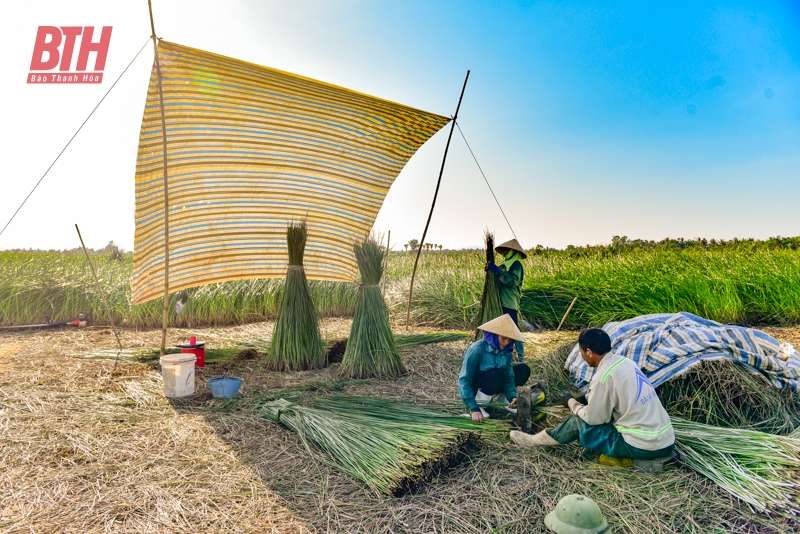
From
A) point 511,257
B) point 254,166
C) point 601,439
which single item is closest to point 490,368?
point 601,439

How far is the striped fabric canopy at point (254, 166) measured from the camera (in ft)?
15.8

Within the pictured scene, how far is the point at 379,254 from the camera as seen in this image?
469cm

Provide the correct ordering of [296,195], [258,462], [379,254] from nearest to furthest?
[258,462]
[379,254]
[296,195]

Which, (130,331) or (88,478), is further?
(130,331)

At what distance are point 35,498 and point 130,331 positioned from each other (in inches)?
220

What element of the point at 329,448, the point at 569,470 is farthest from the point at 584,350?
the point at 329,448

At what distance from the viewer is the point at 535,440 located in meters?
2.84

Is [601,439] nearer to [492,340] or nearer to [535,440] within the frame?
[535,440]

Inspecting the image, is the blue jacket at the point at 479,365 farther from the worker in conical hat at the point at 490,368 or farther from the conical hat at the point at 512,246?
the conical hat at the point at 512,246

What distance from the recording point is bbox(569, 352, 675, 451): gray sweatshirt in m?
2.52

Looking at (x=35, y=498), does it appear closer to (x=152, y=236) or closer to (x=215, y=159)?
(x=152, y=236)

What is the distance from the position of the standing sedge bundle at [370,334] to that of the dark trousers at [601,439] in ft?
Result: 6.86

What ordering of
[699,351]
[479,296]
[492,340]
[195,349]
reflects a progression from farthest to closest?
[479,296] → [195,349] → [699,351] → [492,340]

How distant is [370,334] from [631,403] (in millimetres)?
2597
